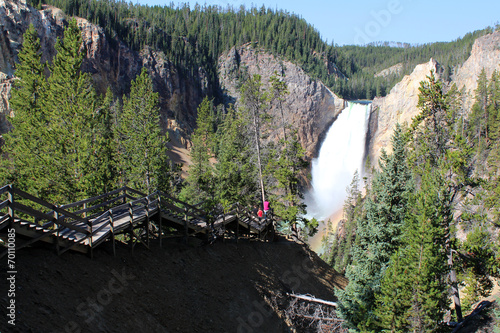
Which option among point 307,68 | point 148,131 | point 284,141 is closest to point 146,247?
point 148,131

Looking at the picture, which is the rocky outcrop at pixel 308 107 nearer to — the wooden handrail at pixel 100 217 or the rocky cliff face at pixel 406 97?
the rocky cliff face at pixel 406 97

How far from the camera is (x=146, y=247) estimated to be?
12828 millimetres

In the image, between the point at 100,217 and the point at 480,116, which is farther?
the point at 480,116

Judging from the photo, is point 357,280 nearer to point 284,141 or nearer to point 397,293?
point 397,293

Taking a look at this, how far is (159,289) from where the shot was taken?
11.6m

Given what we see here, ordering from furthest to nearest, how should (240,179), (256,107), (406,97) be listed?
(406,97) → (240,179) → (256,107)

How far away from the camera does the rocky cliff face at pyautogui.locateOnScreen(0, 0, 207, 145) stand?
4803 centimetres

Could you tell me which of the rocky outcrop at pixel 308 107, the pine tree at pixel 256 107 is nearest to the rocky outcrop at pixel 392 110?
the rocky outcrop at pixel 308 107

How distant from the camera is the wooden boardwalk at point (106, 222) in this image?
28.0 ft

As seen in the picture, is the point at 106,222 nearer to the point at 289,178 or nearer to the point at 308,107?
the point at 289,178

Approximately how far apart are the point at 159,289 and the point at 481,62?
312 ft

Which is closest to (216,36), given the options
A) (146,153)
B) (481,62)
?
(481,62)

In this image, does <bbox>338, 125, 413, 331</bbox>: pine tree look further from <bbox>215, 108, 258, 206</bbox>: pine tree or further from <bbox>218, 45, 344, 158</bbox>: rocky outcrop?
<bbox>218, 45, 344, 158</bbox>: rocky outcrop

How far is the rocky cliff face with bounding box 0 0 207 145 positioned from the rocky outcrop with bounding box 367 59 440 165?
45.8 m
